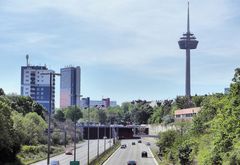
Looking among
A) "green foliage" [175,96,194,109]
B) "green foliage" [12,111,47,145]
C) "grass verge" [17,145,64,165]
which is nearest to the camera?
"grass verge" [17,145,64,165]

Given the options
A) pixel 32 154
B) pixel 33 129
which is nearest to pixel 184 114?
pixel 33 129

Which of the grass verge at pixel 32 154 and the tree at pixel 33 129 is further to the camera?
the tree at pixel 33 129

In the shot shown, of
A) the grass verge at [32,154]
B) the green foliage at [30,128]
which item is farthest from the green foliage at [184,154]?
the green foliage at [30,128]

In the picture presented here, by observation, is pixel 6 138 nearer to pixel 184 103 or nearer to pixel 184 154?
pixel 184 154

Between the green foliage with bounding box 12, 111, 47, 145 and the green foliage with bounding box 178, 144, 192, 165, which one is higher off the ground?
the green foliage with bounding box 12, 111, 47, 145

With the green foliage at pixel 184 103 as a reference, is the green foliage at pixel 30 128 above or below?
below

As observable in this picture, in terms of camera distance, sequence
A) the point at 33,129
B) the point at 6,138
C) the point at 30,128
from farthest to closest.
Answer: the point at 33,129, the point at 30,128, the point at 6,138

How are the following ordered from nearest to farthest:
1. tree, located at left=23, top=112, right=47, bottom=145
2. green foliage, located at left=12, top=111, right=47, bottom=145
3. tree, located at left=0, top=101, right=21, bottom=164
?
tree, located at left=0, top=101, right=21, bottom=164
green foliage, located at left=12, top=111, right=47, bottom=145
tree, located at left=23, top=112, right=47, bottom=145

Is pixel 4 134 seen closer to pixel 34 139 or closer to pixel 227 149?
pixel 227 149

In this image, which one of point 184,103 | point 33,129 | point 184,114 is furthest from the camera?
point 184,103

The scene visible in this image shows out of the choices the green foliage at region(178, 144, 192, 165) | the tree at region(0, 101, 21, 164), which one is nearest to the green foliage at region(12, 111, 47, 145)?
the tree at region(0, 101, 21, 164)

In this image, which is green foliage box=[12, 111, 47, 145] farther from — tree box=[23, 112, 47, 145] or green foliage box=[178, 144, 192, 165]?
green foliage box=[178, 144, 192, 165]

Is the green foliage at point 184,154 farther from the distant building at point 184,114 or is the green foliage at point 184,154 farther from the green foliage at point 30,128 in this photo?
the distant building at point 184,114

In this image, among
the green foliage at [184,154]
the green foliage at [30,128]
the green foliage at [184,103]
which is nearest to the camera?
the green foliage at [184,154]
